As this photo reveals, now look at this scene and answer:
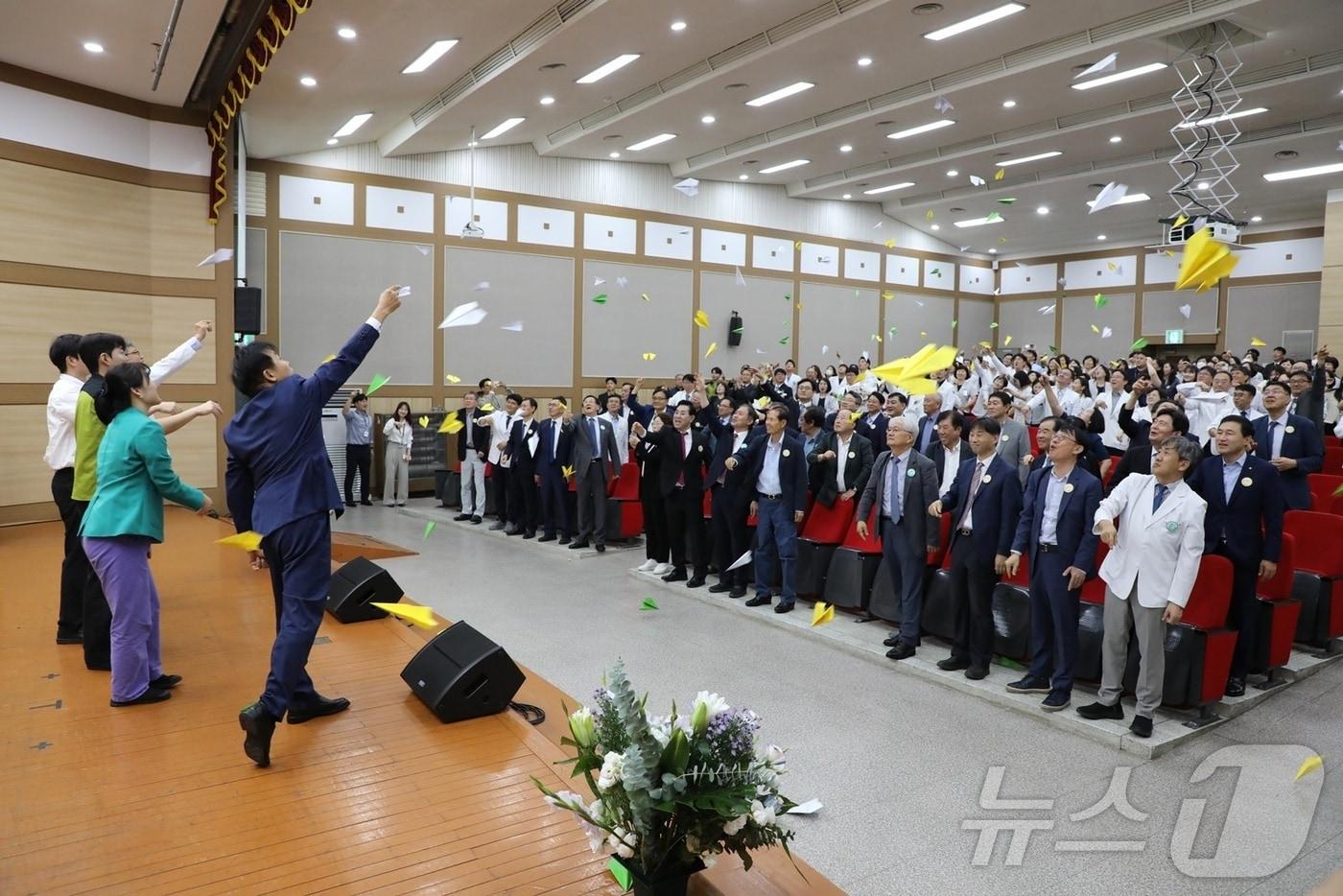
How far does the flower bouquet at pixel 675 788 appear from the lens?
6.64 ft

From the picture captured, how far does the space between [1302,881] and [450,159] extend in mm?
13666

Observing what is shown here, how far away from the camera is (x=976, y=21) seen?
351 inches

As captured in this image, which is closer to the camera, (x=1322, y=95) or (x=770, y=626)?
(x=770, y=626)

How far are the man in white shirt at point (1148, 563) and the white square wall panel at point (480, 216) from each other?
1129cm

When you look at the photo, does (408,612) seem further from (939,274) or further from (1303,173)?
(939,274)

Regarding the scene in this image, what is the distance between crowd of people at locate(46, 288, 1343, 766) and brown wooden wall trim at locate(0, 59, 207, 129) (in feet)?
17.1

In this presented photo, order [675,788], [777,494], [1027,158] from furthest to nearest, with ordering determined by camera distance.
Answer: [1027,158]
[777,494]
[675,788]

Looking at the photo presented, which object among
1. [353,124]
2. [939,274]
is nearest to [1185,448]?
[353,124]

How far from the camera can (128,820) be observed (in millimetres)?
2801

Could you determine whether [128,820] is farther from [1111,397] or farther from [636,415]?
[1111,397]

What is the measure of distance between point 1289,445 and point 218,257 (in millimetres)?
9781

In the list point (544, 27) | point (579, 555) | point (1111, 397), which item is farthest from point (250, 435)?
point (1111, 397)

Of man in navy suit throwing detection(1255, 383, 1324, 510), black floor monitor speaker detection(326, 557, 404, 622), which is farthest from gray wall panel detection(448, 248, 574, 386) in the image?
man in navy suit throwing detection(1255, 383, 1324, 510)

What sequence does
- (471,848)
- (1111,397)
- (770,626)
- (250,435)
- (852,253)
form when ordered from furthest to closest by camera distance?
1. (852,253)
2. (1111,397)
3. (770,626)
4. (250,435)
5. (471,848)
